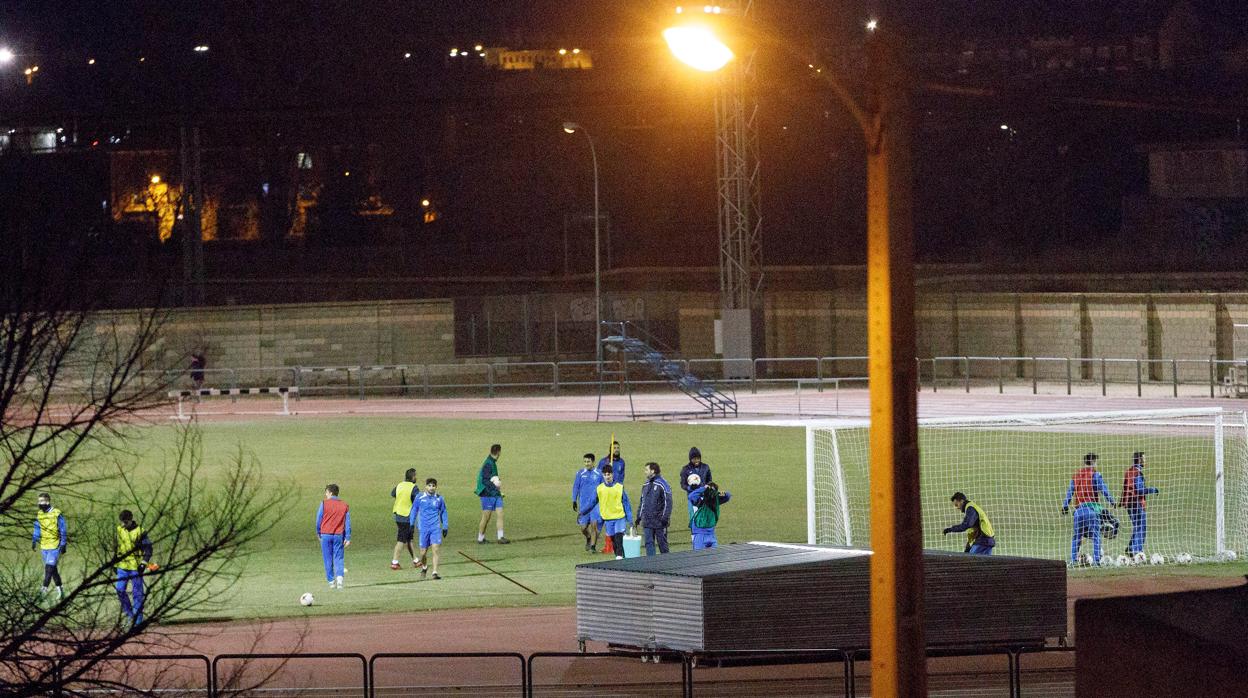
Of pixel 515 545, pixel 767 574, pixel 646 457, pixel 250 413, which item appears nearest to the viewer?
pixel 767 574

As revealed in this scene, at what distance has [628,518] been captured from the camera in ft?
78.1

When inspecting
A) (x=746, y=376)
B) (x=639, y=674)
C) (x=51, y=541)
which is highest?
(x=746, y=376)

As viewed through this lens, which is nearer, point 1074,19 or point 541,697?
point 541,697

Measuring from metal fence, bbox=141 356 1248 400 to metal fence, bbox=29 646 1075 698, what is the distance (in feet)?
110

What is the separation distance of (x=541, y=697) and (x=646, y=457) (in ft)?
73.3

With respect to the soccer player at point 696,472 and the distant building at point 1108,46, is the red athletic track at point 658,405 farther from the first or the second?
the distant building at point 1108,46

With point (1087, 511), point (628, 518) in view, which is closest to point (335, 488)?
point (628, 518)

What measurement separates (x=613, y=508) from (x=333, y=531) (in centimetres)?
432

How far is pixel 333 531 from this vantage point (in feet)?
71.8

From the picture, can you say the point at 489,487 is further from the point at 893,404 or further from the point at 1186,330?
the point at 1186,330

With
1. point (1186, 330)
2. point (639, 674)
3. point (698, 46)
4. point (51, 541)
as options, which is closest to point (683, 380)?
point (1186, 330)

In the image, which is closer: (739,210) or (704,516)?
(704,516)

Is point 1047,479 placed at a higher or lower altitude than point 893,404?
lower

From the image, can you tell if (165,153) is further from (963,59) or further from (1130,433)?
(1130,433)
